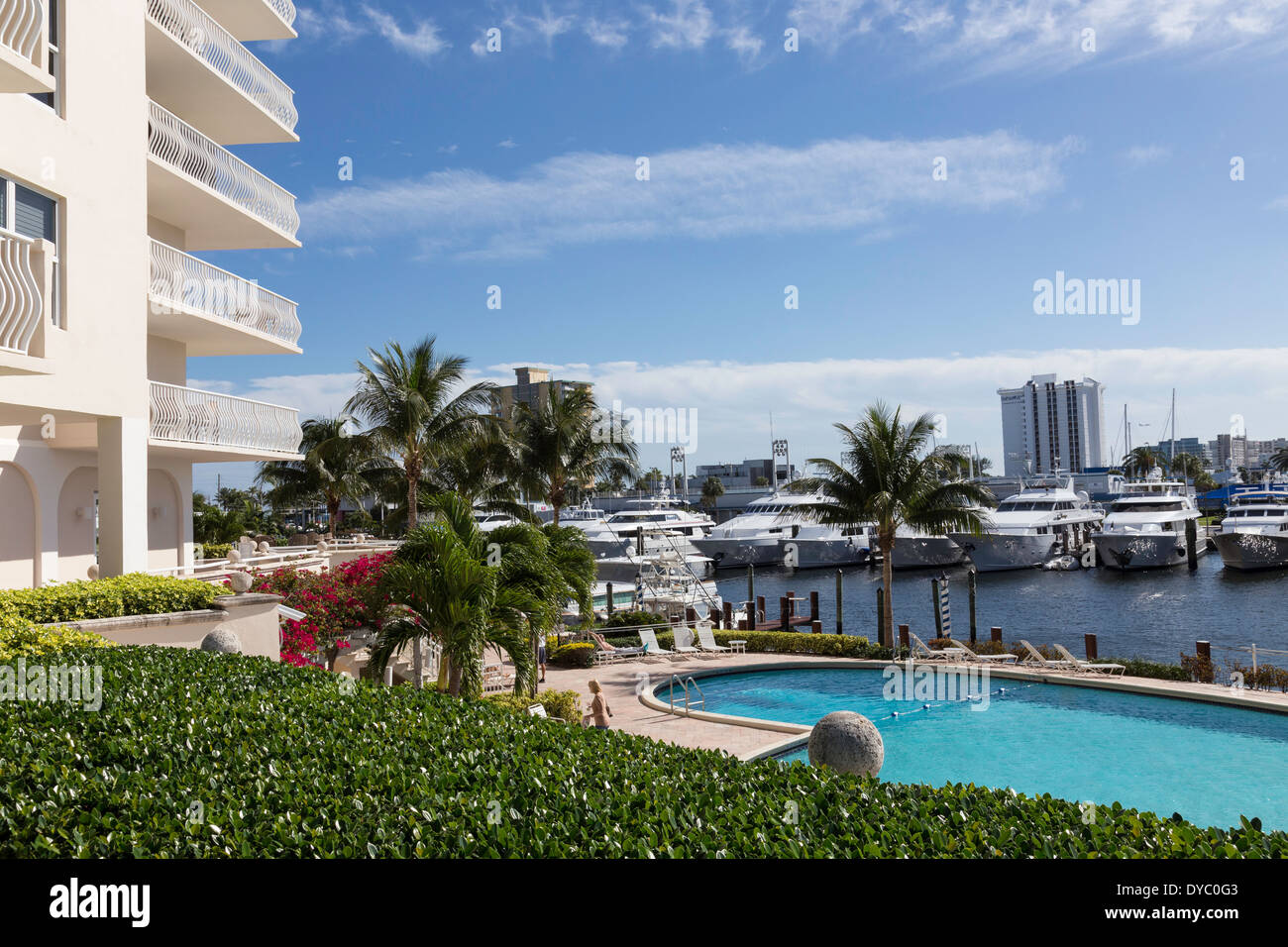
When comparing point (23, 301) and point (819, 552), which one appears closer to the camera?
point (23, 301)

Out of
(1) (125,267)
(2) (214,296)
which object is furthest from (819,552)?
(1) (125,267)

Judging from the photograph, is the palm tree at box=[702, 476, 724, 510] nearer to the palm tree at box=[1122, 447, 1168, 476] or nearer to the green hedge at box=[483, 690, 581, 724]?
the palm tree at box=[1122, 447, 1168, 476]

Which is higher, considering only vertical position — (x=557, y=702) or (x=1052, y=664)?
(x=557, y=702)

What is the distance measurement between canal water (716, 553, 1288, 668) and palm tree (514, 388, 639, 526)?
52.8 ft

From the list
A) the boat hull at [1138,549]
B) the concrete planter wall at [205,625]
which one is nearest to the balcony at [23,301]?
the concrete planter wall at [205,625]

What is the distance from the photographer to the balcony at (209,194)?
17531 millimetres

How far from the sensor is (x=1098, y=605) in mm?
47094

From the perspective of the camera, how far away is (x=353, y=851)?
4.16 meters

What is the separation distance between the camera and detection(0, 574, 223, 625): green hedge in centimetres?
1089

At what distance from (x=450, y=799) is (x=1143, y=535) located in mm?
63837

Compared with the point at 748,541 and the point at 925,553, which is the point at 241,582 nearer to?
the point at 925,553

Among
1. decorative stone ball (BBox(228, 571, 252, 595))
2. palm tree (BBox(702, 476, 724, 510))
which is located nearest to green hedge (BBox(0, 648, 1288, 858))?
decorative stone ball (BBox(228, 571, 252, 595))
